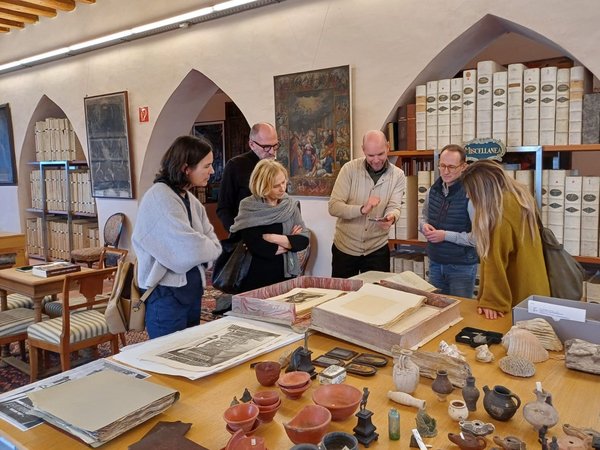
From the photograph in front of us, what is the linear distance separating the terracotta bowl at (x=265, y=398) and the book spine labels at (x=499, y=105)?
9.07ft

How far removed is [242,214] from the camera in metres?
2.51

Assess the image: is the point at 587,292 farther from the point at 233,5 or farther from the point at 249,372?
the point at 233,5

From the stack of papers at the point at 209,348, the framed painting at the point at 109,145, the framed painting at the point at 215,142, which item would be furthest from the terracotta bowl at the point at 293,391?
the framed painting at the point at 215,142

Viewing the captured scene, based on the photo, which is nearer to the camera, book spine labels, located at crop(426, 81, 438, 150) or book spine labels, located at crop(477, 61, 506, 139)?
book spine labels, located at crop(477, 61, 506, 139)

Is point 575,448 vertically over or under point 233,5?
under

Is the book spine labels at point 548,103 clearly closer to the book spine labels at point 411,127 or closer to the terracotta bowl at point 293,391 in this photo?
the book spine labels at point 411,127

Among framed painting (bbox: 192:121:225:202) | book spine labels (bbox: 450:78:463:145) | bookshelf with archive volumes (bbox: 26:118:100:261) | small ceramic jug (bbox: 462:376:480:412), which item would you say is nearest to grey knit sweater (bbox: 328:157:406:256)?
book spine labels (bbox: 450:78:463:145)

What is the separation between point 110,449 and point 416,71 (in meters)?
3.44

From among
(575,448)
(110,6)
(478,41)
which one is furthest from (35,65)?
(575,448)

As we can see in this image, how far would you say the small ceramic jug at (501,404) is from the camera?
114 cm

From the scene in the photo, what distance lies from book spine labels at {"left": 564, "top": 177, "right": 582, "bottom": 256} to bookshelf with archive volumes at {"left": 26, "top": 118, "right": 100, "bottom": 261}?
5.68 metres

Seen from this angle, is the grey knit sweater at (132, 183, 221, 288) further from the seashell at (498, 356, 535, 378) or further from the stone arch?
the stone arch

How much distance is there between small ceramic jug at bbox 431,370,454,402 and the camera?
4.09 ft

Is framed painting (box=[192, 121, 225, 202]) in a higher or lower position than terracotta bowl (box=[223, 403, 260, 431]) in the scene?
higher
